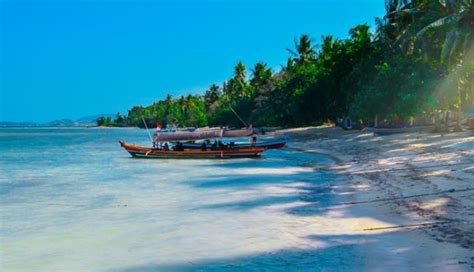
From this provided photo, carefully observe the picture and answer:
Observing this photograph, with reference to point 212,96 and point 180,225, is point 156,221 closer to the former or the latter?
point 180,225

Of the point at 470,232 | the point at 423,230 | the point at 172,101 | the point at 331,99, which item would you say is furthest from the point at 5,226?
the point at 172,101

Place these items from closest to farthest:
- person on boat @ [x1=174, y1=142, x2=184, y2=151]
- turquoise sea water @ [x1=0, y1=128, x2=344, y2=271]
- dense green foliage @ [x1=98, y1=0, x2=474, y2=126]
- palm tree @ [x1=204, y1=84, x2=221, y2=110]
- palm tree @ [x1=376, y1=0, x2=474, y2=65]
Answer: turquoise sea water @ [x1=0, y1=128, x2=344, y2=271] < palm tree @ [x1=376, y1=0, x2=474, y2=65] < dense green foliage @ [x1=98, y1=0, x2=474, y2=126] < person on boat @ [x1=174, y1=142, x2=184, y2=151] < palm tree @ [x1=204, y1=84, x2=221, y2=110]

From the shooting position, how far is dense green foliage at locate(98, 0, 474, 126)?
25.9 metres

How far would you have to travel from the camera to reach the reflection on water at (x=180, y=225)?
25.6ft

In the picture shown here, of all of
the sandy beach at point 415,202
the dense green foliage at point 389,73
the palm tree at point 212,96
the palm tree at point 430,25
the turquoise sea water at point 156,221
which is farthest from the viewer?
the palm tree at point 212,96

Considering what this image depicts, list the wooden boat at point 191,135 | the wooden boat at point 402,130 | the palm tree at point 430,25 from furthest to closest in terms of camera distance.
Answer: the wooden boat at point 402,130 → the wooden boat at point 191,135 → the palm tree at point 430,25

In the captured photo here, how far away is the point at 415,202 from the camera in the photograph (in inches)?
438

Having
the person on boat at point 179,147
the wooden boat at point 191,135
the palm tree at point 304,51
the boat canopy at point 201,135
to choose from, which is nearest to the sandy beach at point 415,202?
the boat canopy at point 201,135

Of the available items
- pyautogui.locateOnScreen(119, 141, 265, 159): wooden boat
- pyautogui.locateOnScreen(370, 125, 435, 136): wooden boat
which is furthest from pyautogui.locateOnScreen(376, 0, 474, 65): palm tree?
pyautogui.locateOnScreen(119, 141, 265, 159): wooden boat

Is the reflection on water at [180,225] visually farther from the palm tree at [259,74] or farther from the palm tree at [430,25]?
the palm tree at [259,74]

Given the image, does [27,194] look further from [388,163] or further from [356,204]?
[388,163]

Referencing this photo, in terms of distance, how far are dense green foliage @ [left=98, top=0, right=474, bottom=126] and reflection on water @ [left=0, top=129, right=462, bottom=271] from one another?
11.8 meters

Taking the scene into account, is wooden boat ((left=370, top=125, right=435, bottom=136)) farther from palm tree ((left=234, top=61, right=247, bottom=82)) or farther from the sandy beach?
palm tree ((left=234, top=61, right=247, bottom=82))

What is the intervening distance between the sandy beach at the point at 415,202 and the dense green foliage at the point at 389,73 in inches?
214
